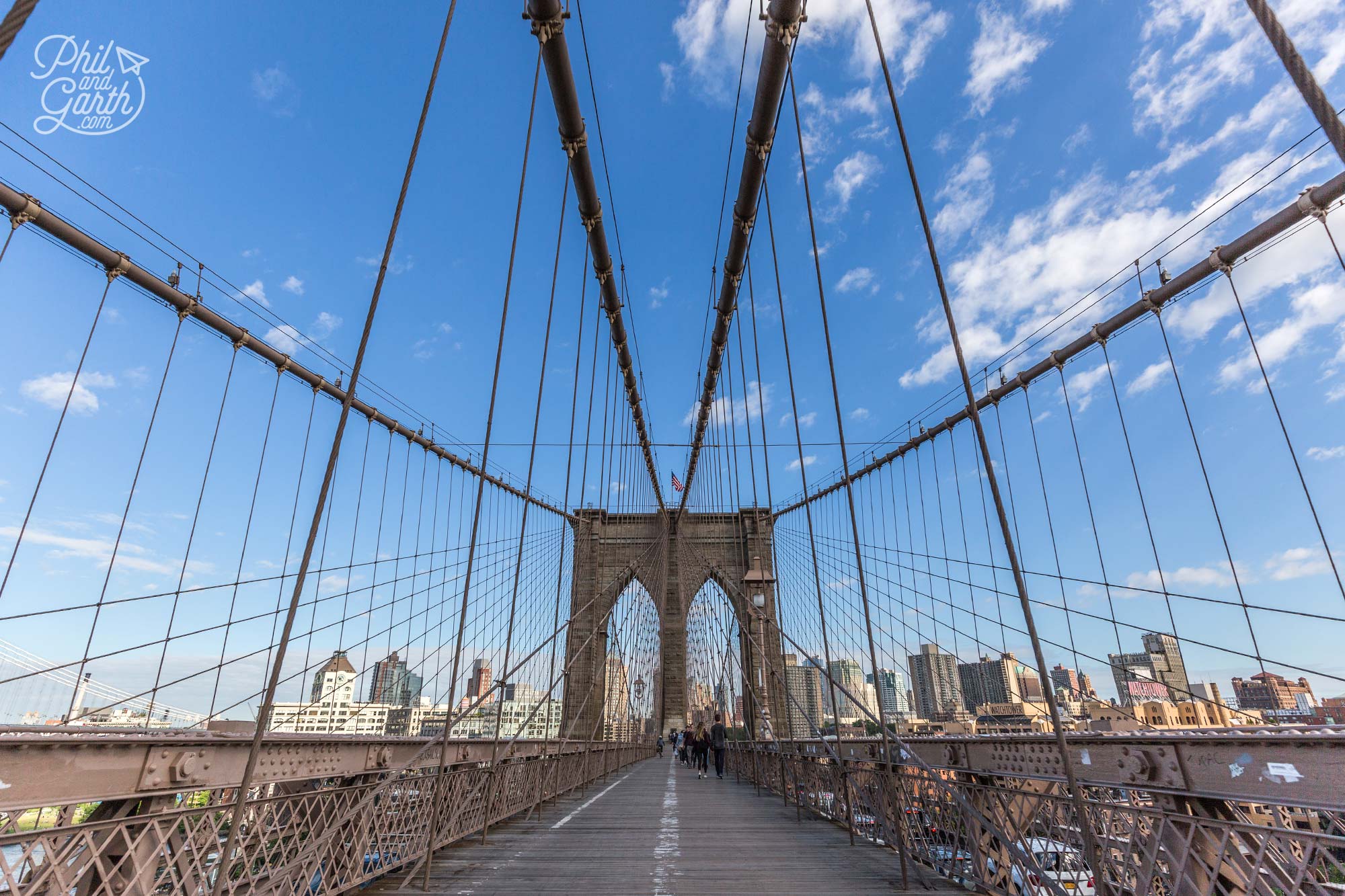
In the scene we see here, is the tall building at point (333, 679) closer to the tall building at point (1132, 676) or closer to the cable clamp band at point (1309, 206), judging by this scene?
the tall building at point (1132, 676)

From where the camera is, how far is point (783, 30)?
5.39m

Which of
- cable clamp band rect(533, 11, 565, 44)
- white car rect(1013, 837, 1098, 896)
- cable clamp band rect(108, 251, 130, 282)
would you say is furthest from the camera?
cable clamp band rect(108, 251, 130, 282)

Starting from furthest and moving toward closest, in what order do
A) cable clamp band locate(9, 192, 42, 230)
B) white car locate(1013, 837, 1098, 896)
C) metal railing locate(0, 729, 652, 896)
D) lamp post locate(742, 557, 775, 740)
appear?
lamp post locate(742, 557, 775, 740) → cable clamp band locate(9, 192, 42, 230) → white car locate(1013, 837, 1098, 896) → metal railing locate(0, 729, 652, 896)

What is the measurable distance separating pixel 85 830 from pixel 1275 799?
19.7 feet

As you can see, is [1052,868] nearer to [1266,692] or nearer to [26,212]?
[1266,692]

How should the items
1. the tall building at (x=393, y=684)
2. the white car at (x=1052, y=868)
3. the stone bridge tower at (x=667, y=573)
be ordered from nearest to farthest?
the white car at (x=1052, y=868) < the tall building at (x=393, y=684) < the stone bridge tower at (x=667, y=573)

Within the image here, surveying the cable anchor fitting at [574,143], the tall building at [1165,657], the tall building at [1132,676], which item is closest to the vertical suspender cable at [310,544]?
the cable anchor fitting at [574,143]

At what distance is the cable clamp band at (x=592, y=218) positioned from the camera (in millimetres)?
8484

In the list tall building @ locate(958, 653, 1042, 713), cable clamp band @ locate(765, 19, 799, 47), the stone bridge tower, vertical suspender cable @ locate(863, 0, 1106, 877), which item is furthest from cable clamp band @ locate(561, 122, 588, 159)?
the stone bridge tower

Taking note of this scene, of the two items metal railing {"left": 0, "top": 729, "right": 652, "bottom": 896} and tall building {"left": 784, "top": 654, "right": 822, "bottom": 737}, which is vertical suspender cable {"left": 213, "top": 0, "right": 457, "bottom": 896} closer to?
metal railing {"left": 0, "top": 729, "right": 652, "bottom": 896}

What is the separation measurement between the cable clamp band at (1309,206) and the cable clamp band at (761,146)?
549 centimetres

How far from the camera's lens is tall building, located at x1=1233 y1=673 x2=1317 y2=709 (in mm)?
8680

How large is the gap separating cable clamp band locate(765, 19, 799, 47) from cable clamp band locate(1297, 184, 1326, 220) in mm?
5544

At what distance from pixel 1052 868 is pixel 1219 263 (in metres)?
7.78
